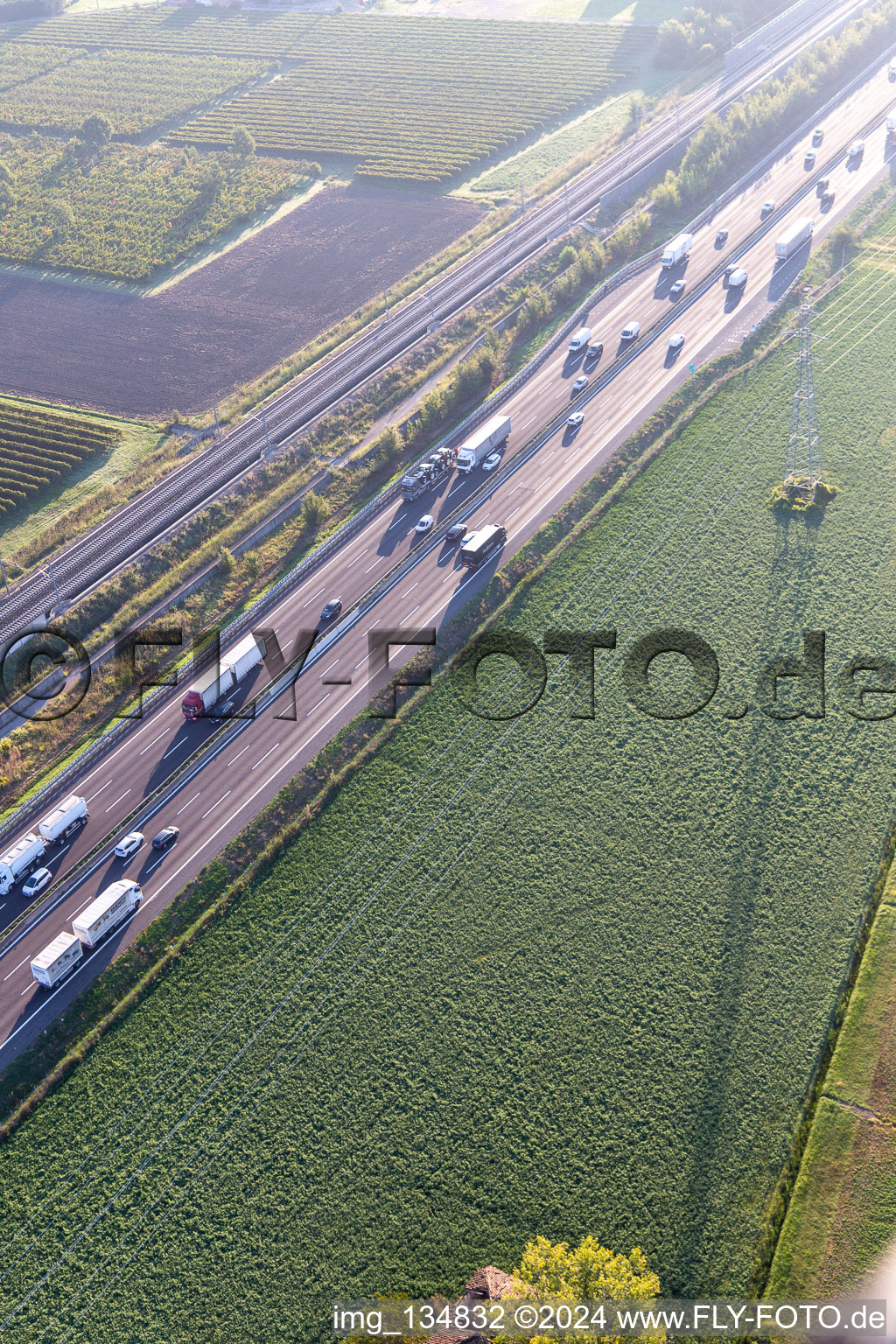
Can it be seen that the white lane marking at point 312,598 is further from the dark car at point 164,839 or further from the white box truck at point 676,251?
the white box truck at point 676,251

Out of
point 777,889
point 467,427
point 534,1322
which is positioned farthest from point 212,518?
point 534,1322

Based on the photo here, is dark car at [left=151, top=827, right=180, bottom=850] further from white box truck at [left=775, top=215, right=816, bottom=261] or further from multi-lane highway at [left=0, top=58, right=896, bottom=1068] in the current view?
white box truck at [left=775, top=215, right=816, bottom=261]

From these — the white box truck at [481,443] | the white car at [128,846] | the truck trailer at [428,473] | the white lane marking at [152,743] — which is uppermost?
the white box truck at [481,443]

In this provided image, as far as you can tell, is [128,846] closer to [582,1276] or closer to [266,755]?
[266,755]

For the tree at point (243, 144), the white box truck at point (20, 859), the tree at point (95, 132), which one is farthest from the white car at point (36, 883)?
the tree at point (95, 132)

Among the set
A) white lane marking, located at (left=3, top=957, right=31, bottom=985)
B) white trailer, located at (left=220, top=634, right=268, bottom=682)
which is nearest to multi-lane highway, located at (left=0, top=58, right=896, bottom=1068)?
white lane marking, located at (left=3, top=957, right=31, bottom=985)

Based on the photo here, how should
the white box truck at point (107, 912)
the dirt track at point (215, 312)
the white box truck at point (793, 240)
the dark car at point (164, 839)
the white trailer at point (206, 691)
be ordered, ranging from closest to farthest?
the white box truck at point (107, 912)
the dark car at point (164, 839)
the white trailer at point (206, 691)
the dirt track at point (215, 312)
the white box truck at point (793, 240)

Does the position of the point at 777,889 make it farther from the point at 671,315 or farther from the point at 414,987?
the point at 671,315
